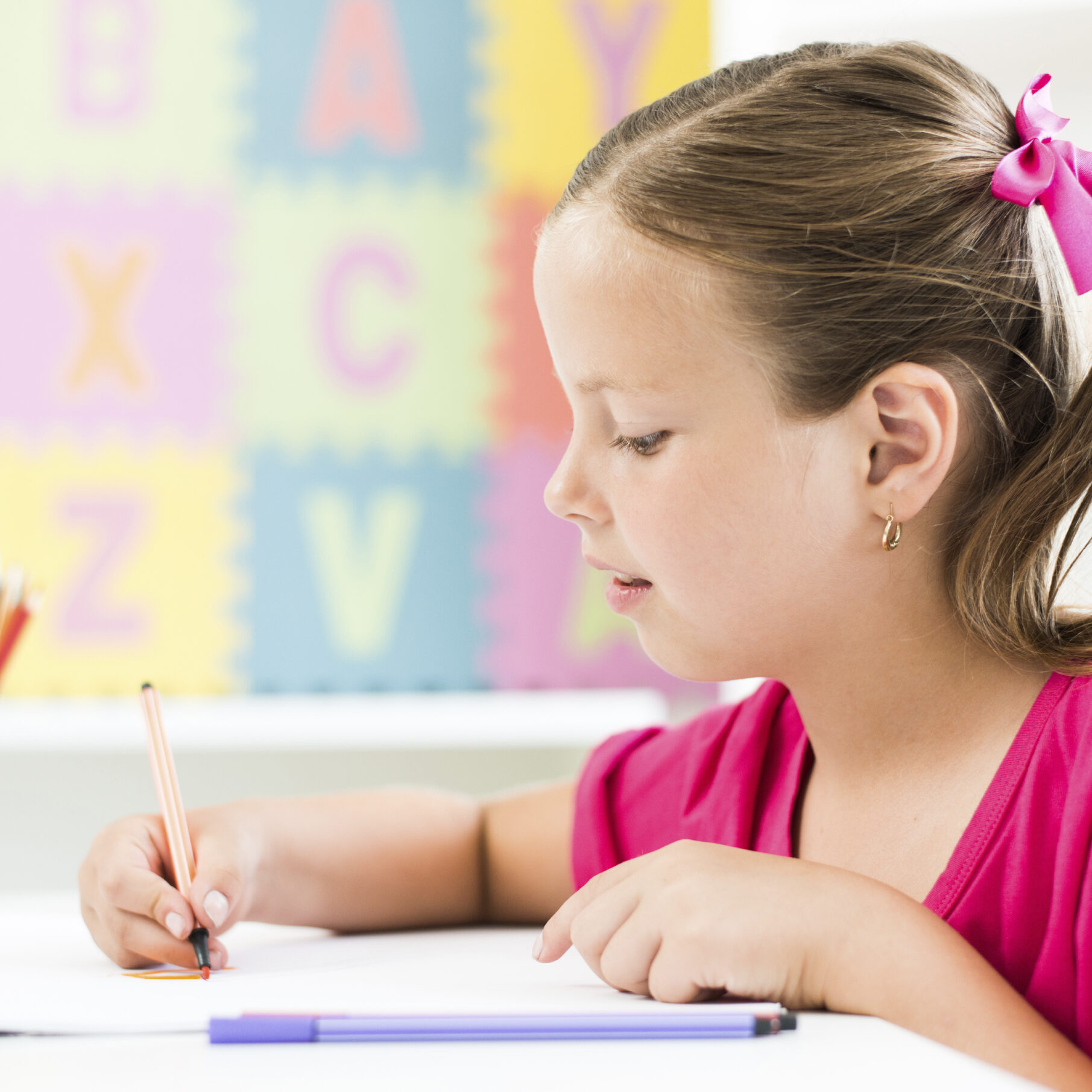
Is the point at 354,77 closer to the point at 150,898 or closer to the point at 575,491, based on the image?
the point at 575,491

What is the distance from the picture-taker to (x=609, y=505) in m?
0.56

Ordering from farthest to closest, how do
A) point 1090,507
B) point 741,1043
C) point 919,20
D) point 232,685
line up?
point 232,685
point 919,20
point 1090,507
point 741,1043

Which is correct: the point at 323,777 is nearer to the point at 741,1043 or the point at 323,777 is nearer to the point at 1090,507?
the point at 1090,507

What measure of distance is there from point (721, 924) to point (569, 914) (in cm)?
7

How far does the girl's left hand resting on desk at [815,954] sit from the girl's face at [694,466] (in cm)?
15

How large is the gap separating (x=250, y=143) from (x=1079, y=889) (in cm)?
109

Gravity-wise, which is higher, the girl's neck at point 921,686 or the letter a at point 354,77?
the letter a at point 354,77

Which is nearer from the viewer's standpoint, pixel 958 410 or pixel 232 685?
pixel 958 410

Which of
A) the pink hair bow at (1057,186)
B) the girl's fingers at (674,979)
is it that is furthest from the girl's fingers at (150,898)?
the pink hair bow at (1057,186)

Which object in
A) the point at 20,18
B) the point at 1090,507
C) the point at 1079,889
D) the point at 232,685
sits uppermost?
the point at 20,18

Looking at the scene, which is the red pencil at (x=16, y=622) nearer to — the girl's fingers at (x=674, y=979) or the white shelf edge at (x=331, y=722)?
the white shelf edge at (x=331, y=722)

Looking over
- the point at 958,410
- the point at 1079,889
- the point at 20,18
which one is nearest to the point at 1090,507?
the point at 958,410

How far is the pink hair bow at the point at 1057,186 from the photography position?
548 mm

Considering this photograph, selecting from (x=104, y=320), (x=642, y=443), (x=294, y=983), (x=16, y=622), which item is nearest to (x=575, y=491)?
(x=642, y=443)
